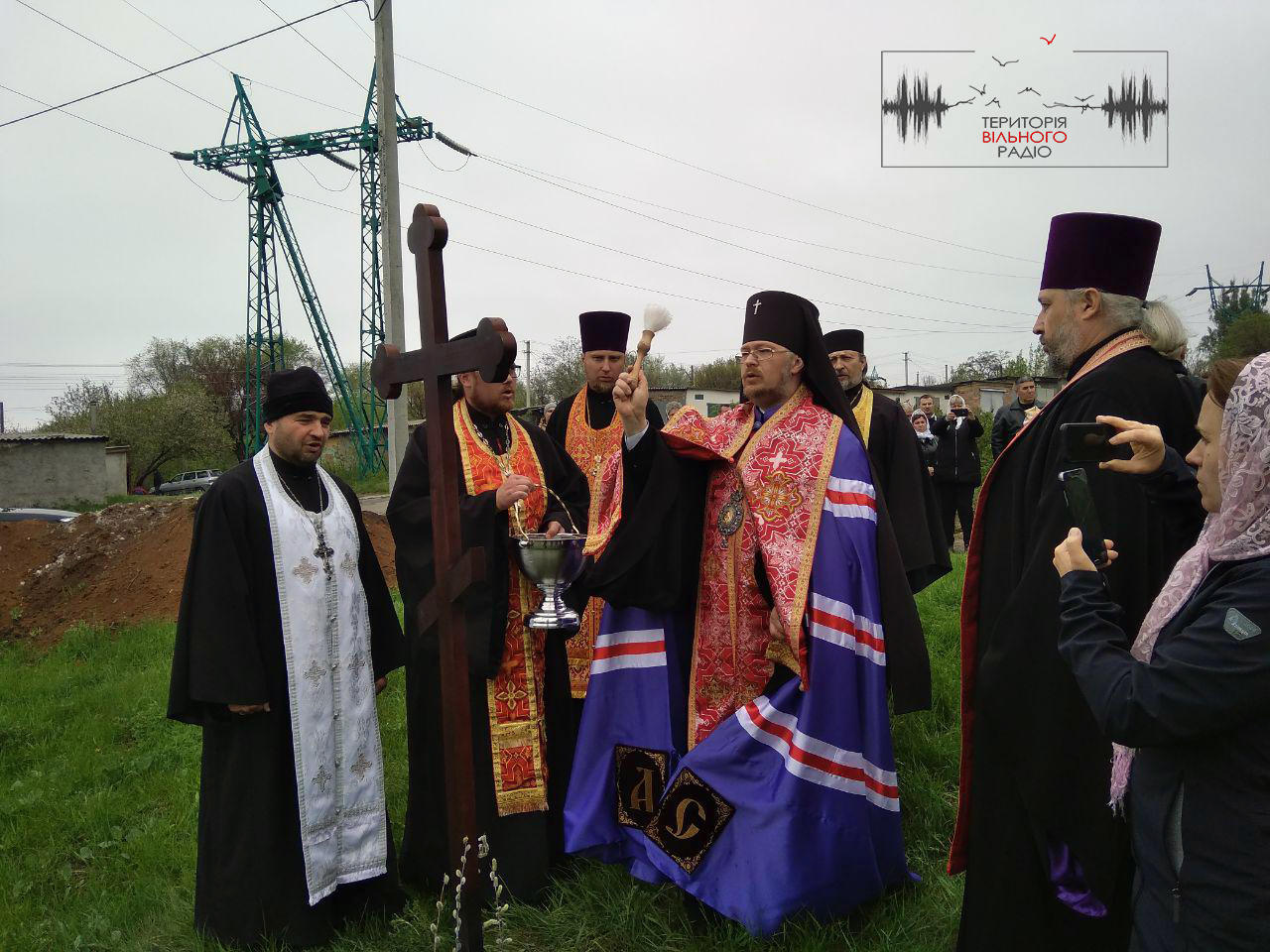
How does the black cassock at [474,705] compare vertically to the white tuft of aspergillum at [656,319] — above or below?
below

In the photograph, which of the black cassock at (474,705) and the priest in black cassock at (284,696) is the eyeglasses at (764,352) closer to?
the black cassock at (474,705)

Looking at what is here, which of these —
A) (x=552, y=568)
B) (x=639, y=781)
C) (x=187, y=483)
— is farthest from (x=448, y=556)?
(x=187, y=483)

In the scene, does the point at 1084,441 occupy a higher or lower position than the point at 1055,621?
higher

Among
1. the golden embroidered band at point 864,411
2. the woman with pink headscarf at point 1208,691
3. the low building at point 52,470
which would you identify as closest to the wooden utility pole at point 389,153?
the golden embroidered band at point 864,411

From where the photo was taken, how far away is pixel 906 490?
5.29 meters

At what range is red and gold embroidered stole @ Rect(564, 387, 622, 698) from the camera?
3916 mm

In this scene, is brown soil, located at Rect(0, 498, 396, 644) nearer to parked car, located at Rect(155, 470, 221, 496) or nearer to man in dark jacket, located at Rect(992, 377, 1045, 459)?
man in dark jacket, located at Rect(992, 377, 1045, 459)

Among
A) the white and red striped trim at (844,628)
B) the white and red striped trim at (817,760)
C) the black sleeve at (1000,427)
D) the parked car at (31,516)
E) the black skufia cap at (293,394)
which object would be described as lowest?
the parked car at (31,516)

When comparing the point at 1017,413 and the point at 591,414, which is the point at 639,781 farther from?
the point at 1017,413

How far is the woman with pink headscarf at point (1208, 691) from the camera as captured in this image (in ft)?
5.57

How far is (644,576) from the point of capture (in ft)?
12.6

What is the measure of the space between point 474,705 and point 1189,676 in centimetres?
305

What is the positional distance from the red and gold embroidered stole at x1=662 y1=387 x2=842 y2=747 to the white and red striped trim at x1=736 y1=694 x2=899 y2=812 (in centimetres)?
19

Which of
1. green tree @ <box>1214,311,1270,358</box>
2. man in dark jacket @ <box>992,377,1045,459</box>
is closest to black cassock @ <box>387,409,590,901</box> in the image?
green tree @ <box>1214,311,1270,358</box>
